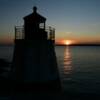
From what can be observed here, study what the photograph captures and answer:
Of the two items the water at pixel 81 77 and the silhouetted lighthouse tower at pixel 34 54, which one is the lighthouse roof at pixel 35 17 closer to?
the silhouetted lighthouse tower at pixel 34 54

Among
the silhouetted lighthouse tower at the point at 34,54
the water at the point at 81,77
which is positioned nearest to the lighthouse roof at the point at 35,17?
the silhouetted lighthouse tower at the point at 34,54

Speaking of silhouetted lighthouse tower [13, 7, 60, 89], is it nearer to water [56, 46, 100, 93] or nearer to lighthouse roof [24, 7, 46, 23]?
lighthouse roof [24, 7, 46, 23]

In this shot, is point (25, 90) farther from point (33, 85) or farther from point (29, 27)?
point (29, 27)

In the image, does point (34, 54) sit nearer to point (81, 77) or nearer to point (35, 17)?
point (35, 17)

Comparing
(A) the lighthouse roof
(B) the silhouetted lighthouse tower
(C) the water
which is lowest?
(C) the water

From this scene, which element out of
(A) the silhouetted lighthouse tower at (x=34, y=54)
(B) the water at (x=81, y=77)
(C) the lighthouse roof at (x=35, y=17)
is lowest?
(B) the water at (x=81, y=77)

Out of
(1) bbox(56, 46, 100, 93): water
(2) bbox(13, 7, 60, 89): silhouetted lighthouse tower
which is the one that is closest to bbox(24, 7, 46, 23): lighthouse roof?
(2) bbox(13, 7, 60, 89): silhouetted lighthouse tower

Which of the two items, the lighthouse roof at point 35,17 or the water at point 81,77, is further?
the water at point 81,77

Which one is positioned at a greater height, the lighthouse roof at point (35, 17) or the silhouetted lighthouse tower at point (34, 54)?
the lighthouse roof at point (35, 17)

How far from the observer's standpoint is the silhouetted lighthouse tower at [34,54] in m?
18.5

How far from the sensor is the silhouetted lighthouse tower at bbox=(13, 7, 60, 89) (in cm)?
1850

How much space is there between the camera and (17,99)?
15.9m

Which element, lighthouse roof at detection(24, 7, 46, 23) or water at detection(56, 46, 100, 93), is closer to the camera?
lighthouse roof at detection(24, 7, 46, 23)

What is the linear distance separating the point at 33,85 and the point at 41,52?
9.20ft
